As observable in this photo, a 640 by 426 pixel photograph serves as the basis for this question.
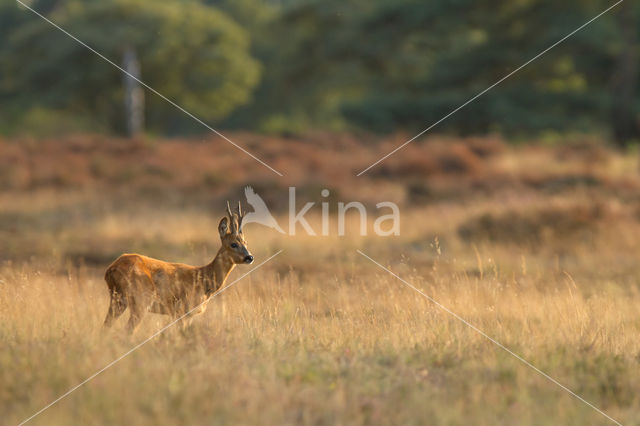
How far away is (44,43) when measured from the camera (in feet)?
117

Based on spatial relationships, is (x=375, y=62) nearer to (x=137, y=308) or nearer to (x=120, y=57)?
(x=120, y=57)

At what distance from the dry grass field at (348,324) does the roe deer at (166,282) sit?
232mm

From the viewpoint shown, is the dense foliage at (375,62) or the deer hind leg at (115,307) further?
the dense foliage at (375,62)

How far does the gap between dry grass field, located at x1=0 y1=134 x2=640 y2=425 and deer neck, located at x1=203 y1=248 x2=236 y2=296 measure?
323 mm

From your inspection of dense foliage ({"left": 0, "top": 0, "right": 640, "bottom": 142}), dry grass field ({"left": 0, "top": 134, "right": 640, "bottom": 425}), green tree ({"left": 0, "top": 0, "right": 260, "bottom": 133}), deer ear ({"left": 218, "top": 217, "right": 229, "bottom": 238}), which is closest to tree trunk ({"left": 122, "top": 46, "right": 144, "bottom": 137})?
green tree ({"left": 0, "top": 0, "right": 260, "bottom": 133})

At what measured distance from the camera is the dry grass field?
5.21 m

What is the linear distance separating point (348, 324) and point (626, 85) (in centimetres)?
2346

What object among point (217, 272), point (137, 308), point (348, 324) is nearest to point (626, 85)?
point (348, 324)

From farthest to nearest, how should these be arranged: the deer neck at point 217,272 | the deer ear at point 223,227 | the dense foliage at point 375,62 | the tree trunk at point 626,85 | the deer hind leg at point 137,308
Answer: the dense foliage at point 375,62 < the tree trunk at point 626,85 < the deer ear at point 223,227 < the deer neck at point 217,272 < the deer hind leg at point 137,308

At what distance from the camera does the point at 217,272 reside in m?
7.08

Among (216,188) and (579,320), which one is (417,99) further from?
(579,320)

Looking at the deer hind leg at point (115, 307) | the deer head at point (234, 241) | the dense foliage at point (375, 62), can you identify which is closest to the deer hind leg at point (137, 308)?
the deer hind leg at point (115, 307)

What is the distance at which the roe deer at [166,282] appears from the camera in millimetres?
6535

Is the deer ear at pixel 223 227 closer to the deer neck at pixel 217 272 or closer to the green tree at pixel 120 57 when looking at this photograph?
the deer neck at pixel 217 272
